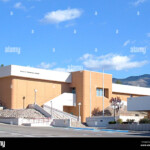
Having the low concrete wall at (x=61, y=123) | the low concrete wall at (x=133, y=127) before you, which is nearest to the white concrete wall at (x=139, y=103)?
the low concrete wall at (x=133, y=127)

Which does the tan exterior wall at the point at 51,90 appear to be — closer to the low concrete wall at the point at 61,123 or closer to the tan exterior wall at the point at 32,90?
the tan exterior wall at the point at 32,90

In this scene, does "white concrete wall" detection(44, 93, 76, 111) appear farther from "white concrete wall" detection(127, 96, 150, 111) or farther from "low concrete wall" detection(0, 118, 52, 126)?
"white concrete wall" detection(127, 96, 150, 111)

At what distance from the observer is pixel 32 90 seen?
60.1 meters

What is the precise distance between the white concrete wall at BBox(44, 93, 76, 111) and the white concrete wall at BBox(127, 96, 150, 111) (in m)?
20.0

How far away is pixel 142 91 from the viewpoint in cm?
8194

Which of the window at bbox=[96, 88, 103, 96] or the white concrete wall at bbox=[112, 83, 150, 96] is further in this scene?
the white concrete wall at bbox=[112, 83, 150, 96]

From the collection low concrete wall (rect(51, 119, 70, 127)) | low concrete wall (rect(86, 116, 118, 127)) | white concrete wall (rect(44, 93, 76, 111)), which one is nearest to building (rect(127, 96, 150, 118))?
low concrete wall (rect(86, 116, 118, 127))

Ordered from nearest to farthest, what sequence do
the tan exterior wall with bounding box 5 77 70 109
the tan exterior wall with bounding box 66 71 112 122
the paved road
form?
1. the paved road
2. the tan exterior wall with bounding box 5 77 70 109
3. the tan exterior wall with bounding box 66 71 112 122

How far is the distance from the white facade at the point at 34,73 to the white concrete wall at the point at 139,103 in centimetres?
2206

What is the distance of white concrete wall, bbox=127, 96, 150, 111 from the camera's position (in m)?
42.0

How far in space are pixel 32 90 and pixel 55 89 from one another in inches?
226

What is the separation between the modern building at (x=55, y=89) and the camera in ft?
190

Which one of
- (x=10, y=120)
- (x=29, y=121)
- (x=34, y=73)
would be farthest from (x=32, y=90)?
(x=29, y=121)
